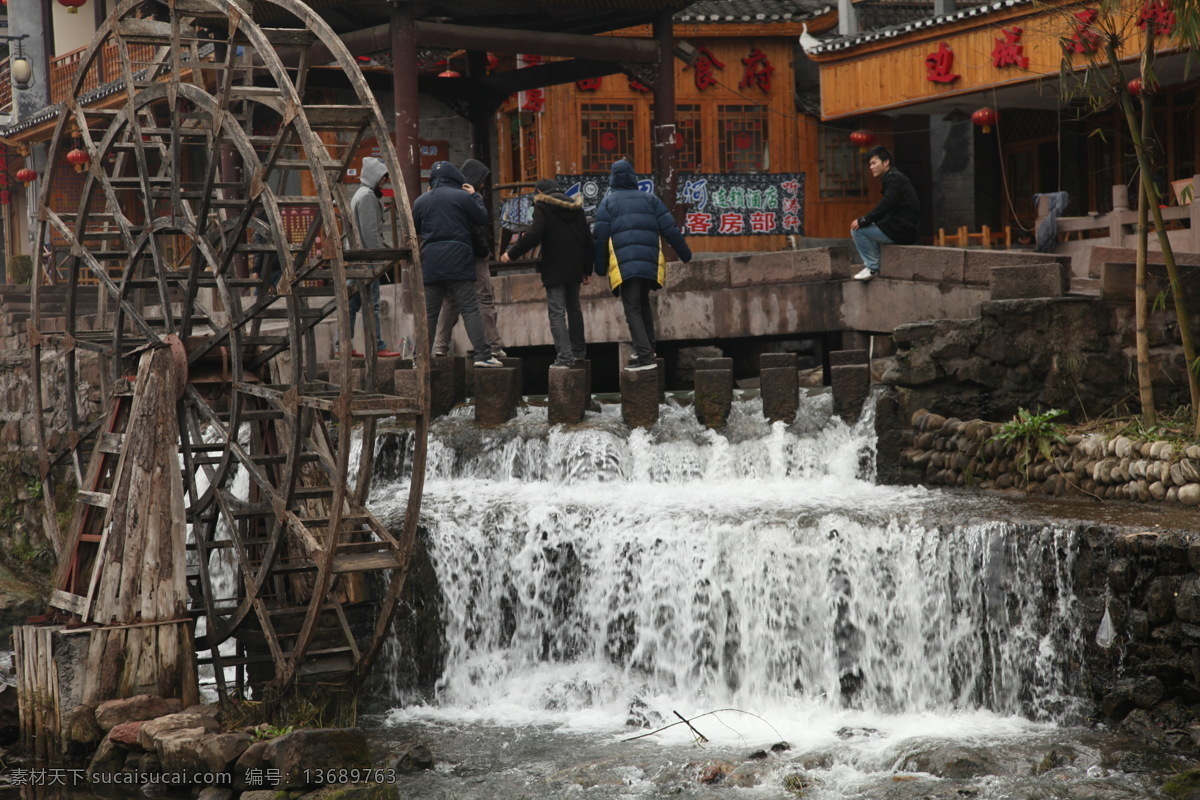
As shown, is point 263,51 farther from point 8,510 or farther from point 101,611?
point 8,510

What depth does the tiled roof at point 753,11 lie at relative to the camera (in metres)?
20.5

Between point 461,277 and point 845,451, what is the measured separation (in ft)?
12.3

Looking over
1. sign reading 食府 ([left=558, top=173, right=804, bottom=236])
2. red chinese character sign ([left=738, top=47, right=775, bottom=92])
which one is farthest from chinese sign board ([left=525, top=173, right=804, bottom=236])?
red chinese character sign ([left=738, top=47, right=775, bottom=92])

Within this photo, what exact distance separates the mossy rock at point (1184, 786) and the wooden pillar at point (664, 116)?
Answer: 10.2 meters

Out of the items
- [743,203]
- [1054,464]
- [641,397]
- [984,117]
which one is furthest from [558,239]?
[984,117]

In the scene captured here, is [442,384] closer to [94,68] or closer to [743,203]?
[743,203]

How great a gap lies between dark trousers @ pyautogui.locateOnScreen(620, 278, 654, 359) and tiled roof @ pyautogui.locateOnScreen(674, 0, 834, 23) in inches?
307

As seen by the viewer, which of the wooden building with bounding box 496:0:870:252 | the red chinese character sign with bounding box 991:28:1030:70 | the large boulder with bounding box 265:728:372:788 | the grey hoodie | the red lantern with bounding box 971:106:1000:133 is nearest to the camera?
the large boulder with bounding box 265:728:372:788

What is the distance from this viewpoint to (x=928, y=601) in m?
10.4

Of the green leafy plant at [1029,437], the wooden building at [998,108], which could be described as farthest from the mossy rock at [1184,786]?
the wooden building at [998,108]

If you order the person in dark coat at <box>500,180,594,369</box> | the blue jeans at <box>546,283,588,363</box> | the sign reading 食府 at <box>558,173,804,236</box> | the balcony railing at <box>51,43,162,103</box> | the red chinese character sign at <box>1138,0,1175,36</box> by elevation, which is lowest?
the blue jeans at <box>546,283,588,363</box>

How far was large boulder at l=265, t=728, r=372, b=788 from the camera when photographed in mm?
8805

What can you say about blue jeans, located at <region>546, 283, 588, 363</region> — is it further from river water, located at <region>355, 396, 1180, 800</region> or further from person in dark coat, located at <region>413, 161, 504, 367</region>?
river water, located at <region>355, 396, 1180, 800</region>

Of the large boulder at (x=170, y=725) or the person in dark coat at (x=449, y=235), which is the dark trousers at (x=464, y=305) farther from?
the large boulder at (x=170, y=725)
